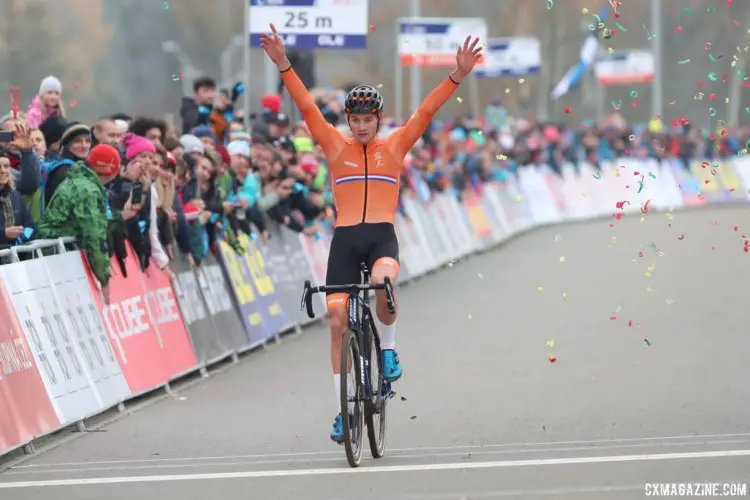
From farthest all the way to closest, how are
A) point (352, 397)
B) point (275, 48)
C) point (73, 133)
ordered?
point (73, 133) < point (275, 48) < point (352, 397)

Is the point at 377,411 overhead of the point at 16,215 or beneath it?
beneath

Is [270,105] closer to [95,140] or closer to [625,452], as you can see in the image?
[95,140]

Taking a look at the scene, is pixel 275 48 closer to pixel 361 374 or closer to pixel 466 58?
pixel 466 58

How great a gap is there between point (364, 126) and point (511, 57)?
35.2m

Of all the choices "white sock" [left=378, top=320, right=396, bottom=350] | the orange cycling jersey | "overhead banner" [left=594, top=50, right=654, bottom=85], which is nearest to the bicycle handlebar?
"white sock" [left=378, top=320, right=396, bottom=350]

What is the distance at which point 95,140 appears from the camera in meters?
14.8

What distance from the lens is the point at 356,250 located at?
1111 centimetres

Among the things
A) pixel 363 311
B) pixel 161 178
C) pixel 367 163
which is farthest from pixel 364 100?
pixel 161 178

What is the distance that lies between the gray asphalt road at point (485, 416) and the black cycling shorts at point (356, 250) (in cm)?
107

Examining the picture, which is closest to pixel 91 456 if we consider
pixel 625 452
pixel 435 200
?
pixel 625 452

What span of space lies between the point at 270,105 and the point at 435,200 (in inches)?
368

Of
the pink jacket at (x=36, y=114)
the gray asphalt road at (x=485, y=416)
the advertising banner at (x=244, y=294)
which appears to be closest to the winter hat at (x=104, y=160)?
the pink jacket at (x=36, y=114)

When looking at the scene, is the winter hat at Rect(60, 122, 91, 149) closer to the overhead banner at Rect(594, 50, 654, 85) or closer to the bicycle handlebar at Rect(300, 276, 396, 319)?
the bicycle handlebar at Rect(300, 276, 396, 319)

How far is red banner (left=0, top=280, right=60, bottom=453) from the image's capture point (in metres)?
11.4
